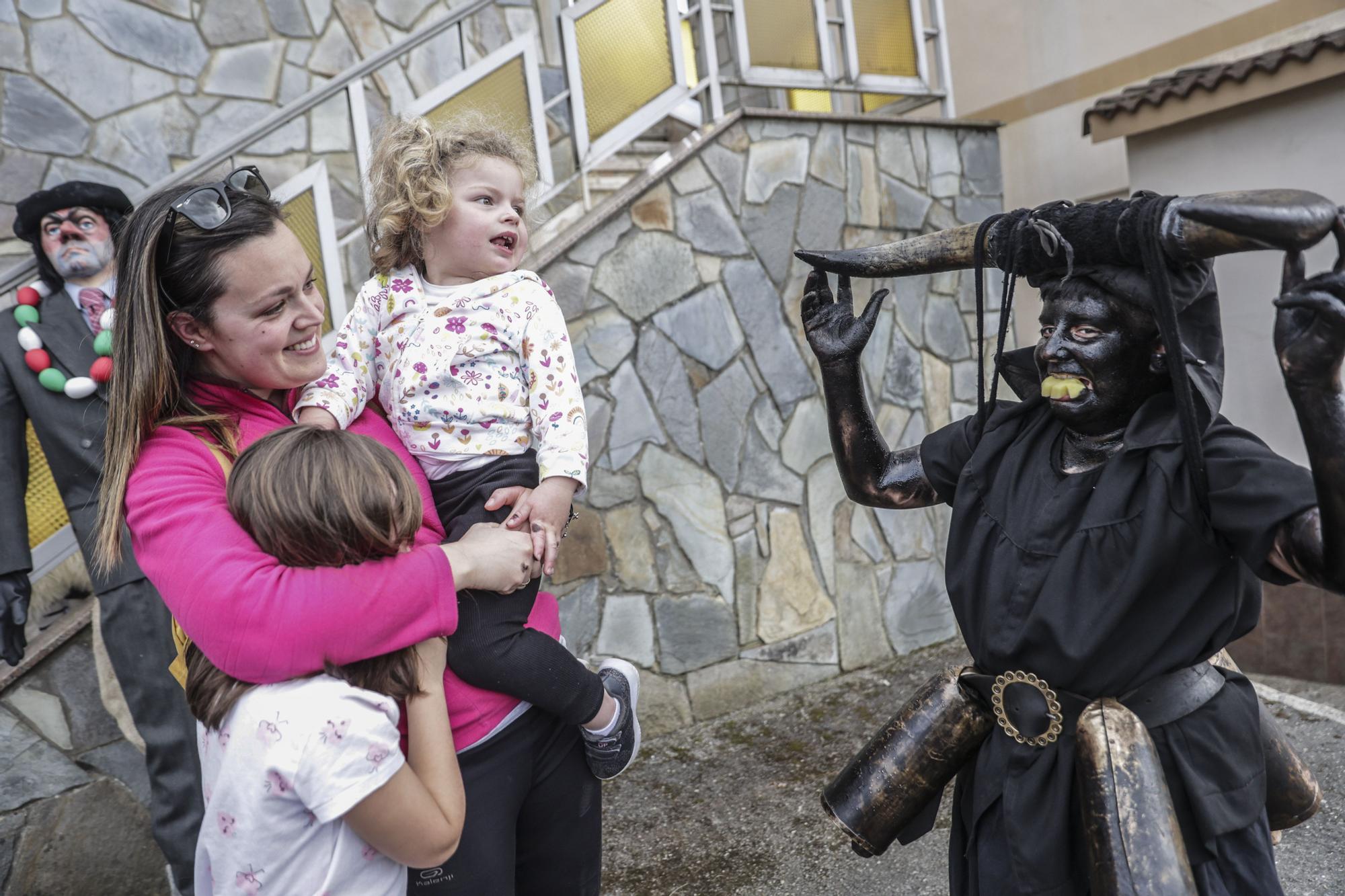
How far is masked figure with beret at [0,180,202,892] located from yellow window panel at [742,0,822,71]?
308 cm

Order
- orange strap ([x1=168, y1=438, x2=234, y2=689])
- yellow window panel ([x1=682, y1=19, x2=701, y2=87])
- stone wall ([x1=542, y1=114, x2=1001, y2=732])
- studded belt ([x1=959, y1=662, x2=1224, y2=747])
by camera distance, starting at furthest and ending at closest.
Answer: yellow window panel ([x1=682, y1=19, x2=701, y2=87]) → stone wall ([x1=542, y1=114, x2=1001, y2=732]) → studded belt ([x1=959, y1=662, x2=1224, y2=747]) → orange strap ([x1=168, y1=438, x2=234, y2=689])

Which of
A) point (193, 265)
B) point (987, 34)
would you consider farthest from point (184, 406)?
point (987, 34)

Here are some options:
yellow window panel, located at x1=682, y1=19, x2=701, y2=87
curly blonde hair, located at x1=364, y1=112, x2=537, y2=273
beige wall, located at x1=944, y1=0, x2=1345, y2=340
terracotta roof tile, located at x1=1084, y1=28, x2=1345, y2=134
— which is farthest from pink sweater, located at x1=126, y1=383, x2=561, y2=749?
beige wall, located at x1=944, y1=0, x2=1345, y2=340

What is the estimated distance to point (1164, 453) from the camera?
4.73ft

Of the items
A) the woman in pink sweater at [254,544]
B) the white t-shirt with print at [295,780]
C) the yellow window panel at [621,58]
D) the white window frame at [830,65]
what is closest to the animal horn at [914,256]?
the woman in pink sweater at [254,544]

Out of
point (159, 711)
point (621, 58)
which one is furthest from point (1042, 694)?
point (621, 58)

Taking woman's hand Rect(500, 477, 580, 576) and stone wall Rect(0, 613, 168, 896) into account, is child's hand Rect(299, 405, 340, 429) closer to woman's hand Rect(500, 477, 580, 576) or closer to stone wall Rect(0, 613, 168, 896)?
woman's hand Rect(500, 477, 580, 576)

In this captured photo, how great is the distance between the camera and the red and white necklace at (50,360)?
2.84 meters

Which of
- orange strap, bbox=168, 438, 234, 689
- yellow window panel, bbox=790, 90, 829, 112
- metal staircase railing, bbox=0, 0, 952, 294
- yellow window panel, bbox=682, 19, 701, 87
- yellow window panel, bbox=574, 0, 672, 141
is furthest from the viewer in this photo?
yellow window panel, bbox=790, 90, 829, 112

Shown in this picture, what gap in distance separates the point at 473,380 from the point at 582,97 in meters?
2.99

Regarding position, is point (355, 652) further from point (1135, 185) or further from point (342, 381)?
point (1135, 185)

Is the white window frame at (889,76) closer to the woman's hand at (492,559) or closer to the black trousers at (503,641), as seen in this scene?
the black trousers at (503,641)

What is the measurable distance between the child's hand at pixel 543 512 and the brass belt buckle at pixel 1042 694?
2.53 ft

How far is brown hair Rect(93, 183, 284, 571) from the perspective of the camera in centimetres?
134
